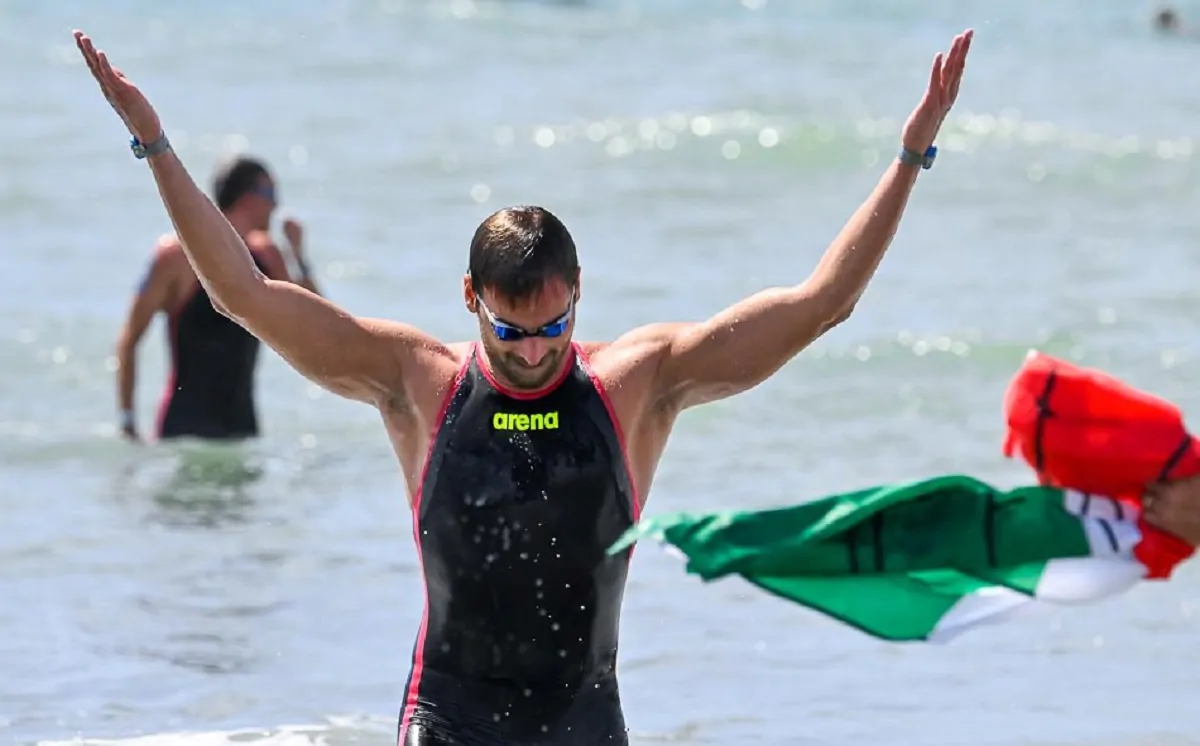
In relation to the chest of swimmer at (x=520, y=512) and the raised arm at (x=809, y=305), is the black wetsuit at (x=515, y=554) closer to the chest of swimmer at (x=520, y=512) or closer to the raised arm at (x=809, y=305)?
the chest of swimmer at (x=520, y=512)

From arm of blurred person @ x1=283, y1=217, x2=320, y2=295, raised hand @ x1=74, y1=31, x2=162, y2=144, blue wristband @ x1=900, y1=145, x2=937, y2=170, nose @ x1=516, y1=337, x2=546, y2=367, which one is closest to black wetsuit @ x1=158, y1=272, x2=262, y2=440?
arm of blurred person @ x1=283, y1=217, x2=320, y2=295

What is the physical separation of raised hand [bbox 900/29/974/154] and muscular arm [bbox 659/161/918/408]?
0.07m

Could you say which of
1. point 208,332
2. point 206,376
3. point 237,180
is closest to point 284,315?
point 237,180

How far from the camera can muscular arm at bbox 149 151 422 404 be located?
174 inches

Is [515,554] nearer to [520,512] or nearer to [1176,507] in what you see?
[520,512]

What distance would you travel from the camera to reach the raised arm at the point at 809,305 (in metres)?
4.41

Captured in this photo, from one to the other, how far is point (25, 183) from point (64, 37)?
281 inches

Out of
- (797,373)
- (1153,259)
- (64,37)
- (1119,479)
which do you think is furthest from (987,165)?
(1119,479)

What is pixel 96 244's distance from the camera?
53.0 feet

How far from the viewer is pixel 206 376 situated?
10734 millimetres

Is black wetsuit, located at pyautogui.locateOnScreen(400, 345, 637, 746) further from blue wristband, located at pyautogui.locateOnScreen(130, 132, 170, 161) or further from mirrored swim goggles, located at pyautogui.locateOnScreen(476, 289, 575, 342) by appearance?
blue wristband, located at pyautogui.locateOnScreen(130, 132, 170, 161)

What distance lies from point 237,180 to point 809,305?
6014mm

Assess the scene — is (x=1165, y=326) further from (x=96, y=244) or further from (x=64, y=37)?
(x=64, y=37)

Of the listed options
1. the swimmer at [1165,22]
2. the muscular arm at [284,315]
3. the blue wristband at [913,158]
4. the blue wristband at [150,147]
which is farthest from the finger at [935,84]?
the swimmer at [1165,22]
